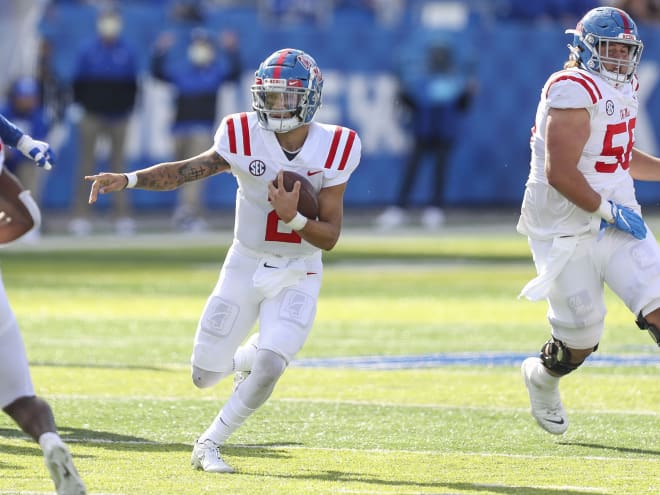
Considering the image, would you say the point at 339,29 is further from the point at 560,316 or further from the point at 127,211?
the point at 560,316

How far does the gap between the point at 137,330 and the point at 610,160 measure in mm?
4383

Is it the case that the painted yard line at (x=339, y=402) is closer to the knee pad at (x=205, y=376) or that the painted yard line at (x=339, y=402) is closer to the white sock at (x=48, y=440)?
the knee pad at (x=205, y=376)

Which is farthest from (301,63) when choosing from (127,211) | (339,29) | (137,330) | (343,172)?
(339,29)

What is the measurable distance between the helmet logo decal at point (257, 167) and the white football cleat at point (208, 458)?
3.24 ft

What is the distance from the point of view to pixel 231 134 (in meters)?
5.84

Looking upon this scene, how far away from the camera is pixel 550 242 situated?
6168 mm

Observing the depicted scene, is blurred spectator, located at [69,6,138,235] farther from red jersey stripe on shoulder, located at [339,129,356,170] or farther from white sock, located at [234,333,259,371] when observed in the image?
red jersey stripe on shoulder, located at [339,129,356,170]

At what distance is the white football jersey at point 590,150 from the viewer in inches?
235

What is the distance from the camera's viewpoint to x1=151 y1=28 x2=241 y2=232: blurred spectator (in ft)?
53.3

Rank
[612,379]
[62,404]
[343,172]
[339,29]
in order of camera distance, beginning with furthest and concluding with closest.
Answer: [339,29], [612,379], [62,404], [343,172]

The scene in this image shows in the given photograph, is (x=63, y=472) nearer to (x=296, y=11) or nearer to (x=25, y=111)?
(x=25, y=111)

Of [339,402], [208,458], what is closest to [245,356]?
[208,458]

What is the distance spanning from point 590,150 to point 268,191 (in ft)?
4.18

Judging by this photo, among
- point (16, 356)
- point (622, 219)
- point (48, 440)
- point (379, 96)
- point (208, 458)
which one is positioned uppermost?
point (622, 219)
